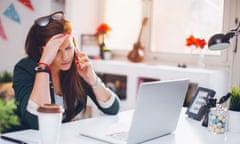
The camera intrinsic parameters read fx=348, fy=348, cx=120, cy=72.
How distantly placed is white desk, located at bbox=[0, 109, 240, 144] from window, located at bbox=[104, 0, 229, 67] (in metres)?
1.49

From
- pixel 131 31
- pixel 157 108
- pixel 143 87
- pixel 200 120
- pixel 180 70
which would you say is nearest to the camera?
pixel 143 87

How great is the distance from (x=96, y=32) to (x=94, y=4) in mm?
316

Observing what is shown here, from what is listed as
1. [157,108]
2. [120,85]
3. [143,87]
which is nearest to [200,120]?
[157,108]

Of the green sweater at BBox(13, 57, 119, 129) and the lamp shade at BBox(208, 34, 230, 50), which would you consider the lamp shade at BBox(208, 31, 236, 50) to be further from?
the green sweater at BBox(13, 57, 119, 129)

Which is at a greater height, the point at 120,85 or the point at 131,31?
the point at 131,31

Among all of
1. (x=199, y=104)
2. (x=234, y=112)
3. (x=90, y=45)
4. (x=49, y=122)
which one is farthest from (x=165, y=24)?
(x=49, y=122)

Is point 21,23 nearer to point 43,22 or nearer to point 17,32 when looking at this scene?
point 17,32

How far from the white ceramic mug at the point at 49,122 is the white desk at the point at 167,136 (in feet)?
0.52

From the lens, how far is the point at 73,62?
190 centimetres

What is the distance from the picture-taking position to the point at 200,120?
180cm

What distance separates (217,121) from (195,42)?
1.51 m

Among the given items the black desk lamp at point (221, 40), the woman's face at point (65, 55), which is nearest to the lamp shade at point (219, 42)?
the black desk lamp at point (221, 40)

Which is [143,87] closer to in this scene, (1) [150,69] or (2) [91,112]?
(1) [150,69]

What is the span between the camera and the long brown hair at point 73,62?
1824 millimetres
